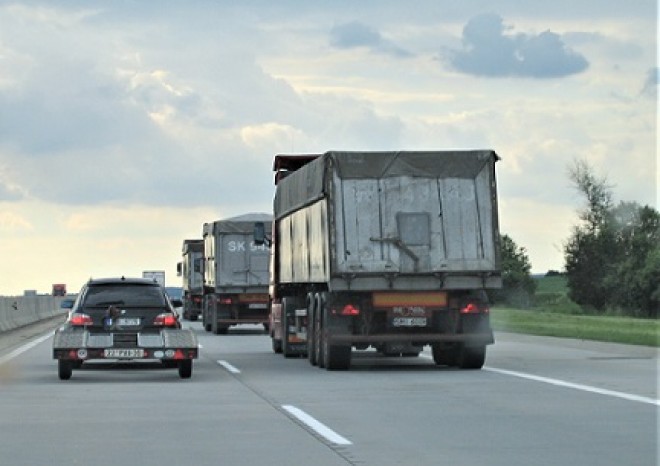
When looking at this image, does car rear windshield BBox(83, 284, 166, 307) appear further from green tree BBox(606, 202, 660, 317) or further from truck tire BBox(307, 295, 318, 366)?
green tree BBox(606, 202, 660, 317)

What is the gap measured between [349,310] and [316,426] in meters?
11.0

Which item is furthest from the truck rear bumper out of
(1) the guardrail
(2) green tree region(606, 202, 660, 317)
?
(2) green tree region(606, 202, 660, 317)

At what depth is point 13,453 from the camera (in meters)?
14.3

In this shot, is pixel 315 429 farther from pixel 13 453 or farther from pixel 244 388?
pixel 244 388

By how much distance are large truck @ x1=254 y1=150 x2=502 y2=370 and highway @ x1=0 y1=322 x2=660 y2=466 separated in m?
0.67

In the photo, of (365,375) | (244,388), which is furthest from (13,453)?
(365,375)

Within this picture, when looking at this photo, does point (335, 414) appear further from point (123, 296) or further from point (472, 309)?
point (472, 309)

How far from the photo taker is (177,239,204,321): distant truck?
2611 inches

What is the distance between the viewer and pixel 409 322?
90.6 feet

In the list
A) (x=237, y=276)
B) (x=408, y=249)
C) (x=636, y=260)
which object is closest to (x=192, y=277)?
(x=237, y=276)

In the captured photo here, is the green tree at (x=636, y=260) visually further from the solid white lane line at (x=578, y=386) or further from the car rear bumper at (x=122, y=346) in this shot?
the car rear bumper at (x=122, y=346)

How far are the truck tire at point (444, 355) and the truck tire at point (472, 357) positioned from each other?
1.01 metres

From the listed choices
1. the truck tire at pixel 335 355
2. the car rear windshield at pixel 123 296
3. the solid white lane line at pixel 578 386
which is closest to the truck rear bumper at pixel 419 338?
the truck tire at pixel 335 355

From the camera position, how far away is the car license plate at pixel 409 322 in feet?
90.5
